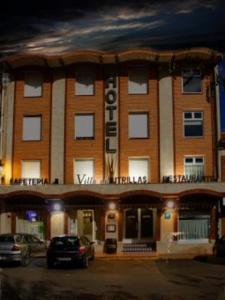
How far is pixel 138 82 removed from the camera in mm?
27234

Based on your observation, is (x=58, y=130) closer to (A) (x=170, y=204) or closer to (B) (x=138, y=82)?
(B) (x=138, y=82)

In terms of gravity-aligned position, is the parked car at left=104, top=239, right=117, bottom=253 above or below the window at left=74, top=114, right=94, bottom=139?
below

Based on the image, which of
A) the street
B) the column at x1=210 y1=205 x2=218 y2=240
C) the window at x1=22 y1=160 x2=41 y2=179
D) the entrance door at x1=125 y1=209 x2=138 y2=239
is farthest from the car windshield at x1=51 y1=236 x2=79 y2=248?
the window at x1=22 y1=160 x2=41 y2=179

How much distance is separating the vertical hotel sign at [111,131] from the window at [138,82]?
2.51 feet

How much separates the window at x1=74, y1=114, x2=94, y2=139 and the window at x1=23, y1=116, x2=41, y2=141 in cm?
194

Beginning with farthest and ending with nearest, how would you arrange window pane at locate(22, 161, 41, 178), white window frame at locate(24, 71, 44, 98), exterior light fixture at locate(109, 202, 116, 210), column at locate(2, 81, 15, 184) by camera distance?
white window frame at locate(24, 71, 44, 98), window pane at locate(22, 161, 41, 178), column at locate(2, 81, 15, 184), exterior light fixture at locate(109, 202, 116, 210)

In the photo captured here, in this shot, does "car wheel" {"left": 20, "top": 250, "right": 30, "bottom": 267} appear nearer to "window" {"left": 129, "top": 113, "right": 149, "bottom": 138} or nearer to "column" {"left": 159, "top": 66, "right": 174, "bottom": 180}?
"column" {"left": 159, "top": 66, "right": 174, "bottom": 180}

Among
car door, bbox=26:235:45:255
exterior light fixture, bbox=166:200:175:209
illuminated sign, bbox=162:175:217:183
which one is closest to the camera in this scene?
car door, bbox=26:235:45:255

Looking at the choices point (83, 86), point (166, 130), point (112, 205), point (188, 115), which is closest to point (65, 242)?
point (112, 205)

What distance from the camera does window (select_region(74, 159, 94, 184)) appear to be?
26.8 metres

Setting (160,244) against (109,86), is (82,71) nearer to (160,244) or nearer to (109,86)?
(109,86)

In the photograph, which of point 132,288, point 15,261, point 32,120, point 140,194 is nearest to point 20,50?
point 132,288

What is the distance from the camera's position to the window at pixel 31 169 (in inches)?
1069

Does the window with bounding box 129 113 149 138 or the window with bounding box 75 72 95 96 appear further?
the window with bounding box 75 72 95 96
